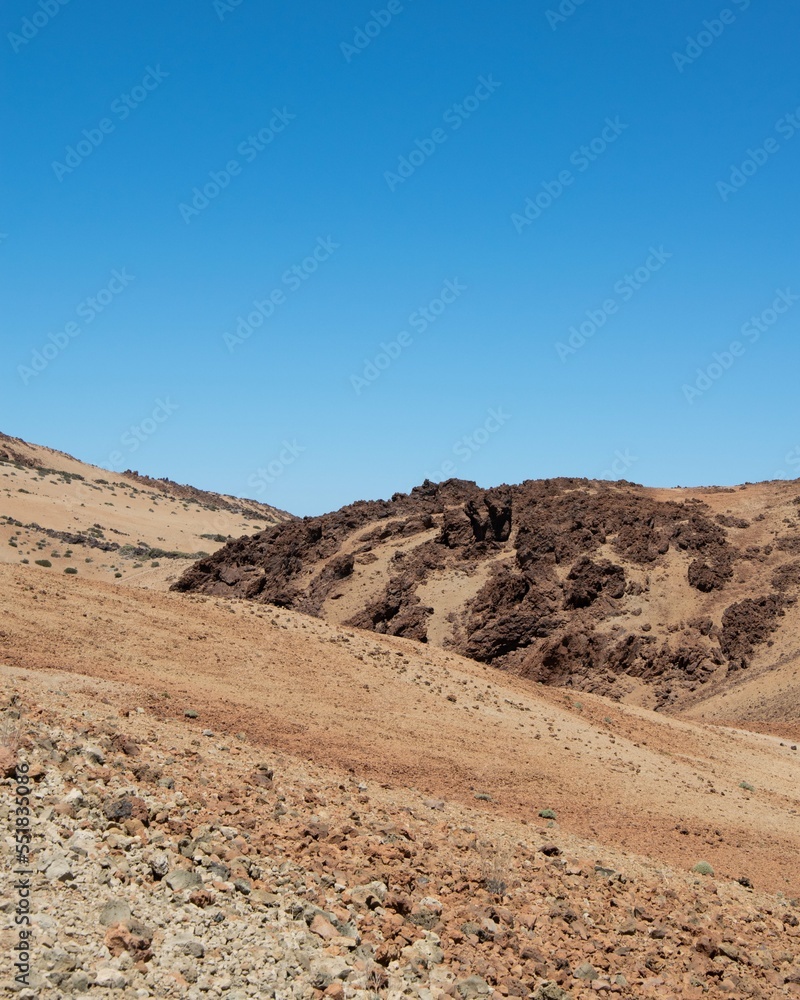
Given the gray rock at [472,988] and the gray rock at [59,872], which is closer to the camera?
the gray rock at [59,872]

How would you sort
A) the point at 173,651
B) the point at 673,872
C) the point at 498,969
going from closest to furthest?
the point at 498,969 → the point at 673,872 → the point at 173,651

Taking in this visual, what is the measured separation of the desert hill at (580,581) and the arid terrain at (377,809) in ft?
1.25

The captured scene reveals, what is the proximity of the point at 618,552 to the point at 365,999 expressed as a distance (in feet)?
113

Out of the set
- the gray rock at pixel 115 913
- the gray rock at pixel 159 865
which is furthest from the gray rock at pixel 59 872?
the gray rock at pixel 159 865

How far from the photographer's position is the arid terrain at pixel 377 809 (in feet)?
23.6

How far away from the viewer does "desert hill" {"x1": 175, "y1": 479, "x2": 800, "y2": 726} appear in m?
35.0

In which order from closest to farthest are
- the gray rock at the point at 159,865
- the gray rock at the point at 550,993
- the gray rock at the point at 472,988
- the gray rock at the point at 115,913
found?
the gray rock at the point at 115,913 → the gray rock at the point at 472,988 → the gray rock at the point at 159,865 → the gray rock at the point at 550,993

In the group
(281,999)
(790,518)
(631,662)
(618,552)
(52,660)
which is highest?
(790,518)

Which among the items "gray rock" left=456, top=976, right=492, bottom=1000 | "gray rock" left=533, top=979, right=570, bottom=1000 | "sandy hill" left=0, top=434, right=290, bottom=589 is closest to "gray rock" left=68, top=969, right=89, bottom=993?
"gray rock" left=456, top=976, right=492, bottom=1000

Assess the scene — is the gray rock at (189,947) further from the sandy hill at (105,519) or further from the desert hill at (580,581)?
the sandy hill at (105,519)

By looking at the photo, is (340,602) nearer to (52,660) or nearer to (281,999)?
(52,660)

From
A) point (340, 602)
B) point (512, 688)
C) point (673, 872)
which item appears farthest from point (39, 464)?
point (673, 872)

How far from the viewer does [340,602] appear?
41188 millimetres

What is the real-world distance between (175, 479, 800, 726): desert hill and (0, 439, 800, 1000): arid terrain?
0.38 meters
